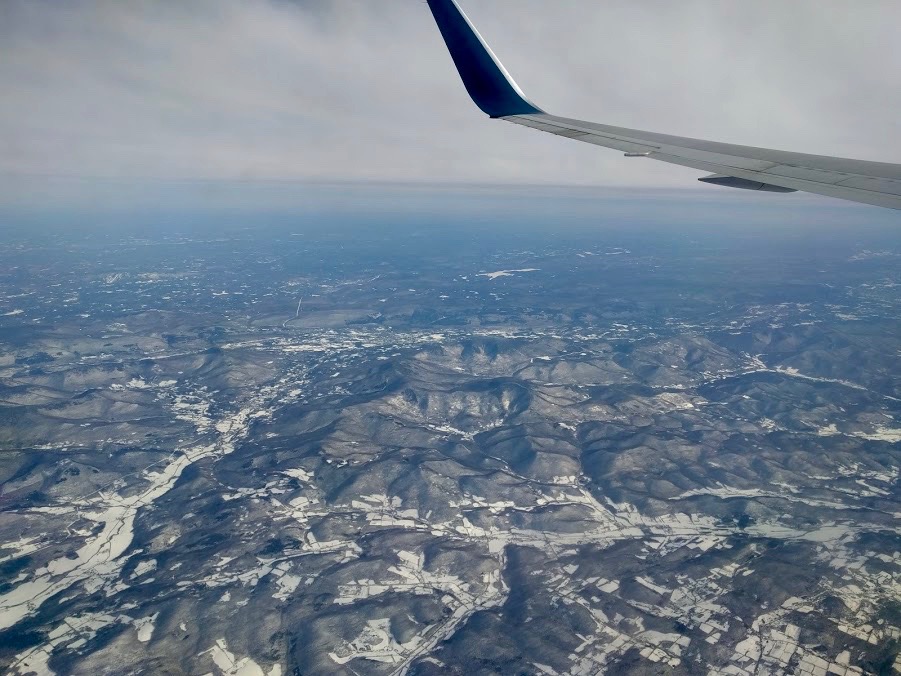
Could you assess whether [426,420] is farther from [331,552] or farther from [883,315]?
[883,315]

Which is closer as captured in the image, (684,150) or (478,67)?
(478,67)

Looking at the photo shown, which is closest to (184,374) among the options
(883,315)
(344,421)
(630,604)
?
(344,421)

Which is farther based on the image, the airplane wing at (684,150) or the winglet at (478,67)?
the winglet at (478,67)

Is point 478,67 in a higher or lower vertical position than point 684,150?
higher

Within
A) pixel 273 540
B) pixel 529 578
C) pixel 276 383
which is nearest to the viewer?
pixel 529 578

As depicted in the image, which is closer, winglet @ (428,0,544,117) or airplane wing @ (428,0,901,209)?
airplane wing @ (428,0,901,209)
